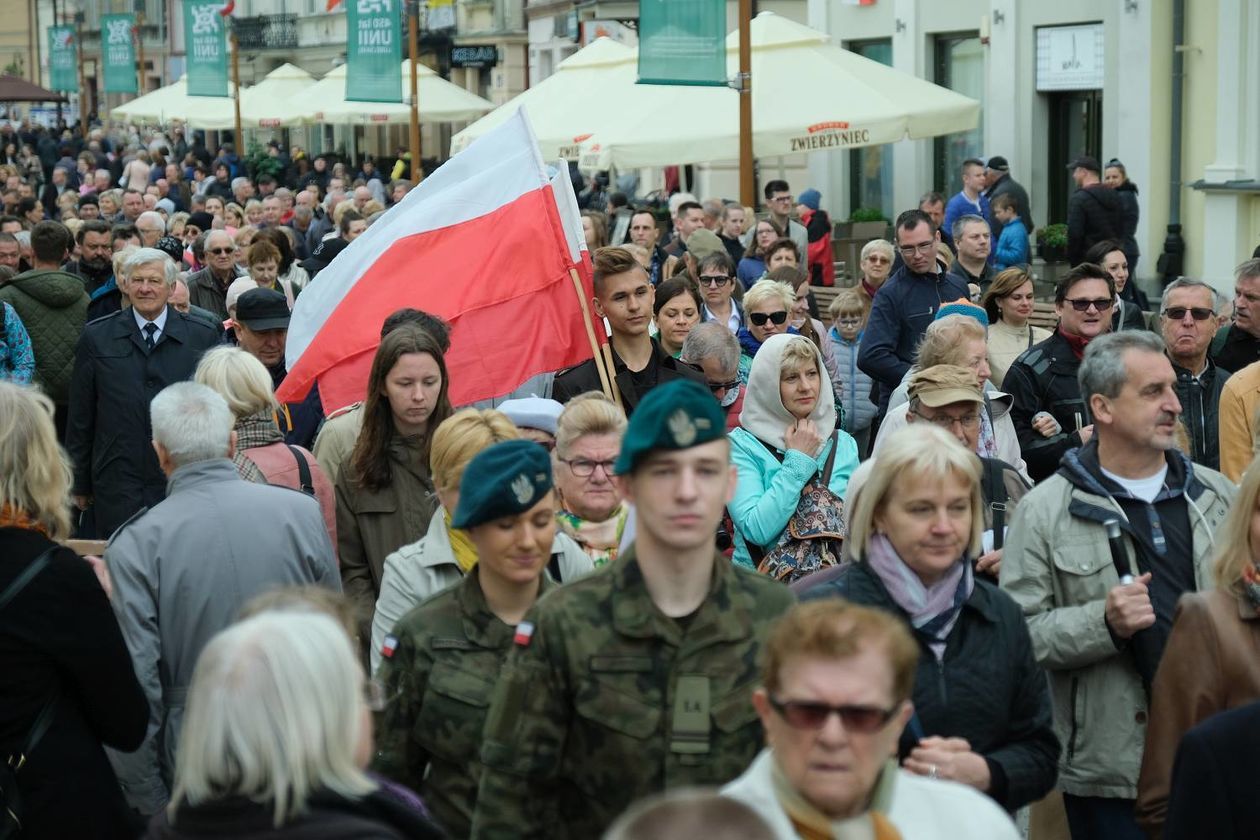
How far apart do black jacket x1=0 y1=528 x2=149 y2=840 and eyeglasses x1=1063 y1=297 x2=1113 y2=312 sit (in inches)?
188

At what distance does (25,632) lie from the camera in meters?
4.66

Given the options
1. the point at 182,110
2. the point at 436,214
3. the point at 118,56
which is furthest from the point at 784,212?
the point at 118,56

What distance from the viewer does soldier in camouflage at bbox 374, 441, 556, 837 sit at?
4.50m

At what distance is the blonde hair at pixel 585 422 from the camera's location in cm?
580

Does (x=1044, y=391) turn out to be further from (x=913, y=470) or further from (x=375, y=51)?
(x=375, y=51)

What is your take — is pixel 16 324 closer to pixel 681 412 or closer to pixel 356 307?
pixel 356 307

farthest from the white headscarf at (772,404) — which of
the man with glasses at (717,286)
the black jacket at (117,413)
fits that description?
the man with glasses at (717,286)

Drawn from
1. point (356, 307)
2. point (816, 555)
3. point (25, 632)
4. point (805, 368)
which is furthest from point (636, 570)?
point (356, 307)

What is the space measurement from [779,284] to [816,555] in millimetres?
3910

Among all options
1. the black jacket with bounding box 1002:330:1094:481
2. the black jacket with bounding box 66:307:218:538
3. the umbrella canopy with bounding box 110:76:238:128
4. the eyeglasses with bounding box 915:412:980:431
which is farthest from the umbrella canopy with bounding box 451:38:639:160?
the umbrella canopy with bounding box 110:76:238:128

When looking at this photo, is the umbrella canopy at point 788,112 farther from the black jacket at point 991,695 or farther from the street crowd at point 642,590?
the black jacket at point 991,695

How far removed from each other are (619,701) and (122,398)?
19.1 ft

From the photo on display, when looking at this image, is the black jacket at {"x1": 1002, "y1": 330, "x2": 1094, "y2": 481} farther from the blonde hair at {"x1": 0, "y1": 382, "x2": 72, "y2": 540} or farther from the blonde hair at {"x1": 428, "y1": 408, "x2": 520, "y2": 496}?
the blonde hair at {"x1": 0, "y1": 382, "x2": 72, "y2": 540}

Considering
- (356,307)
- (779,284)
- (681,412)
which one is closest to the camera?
(681,412)
